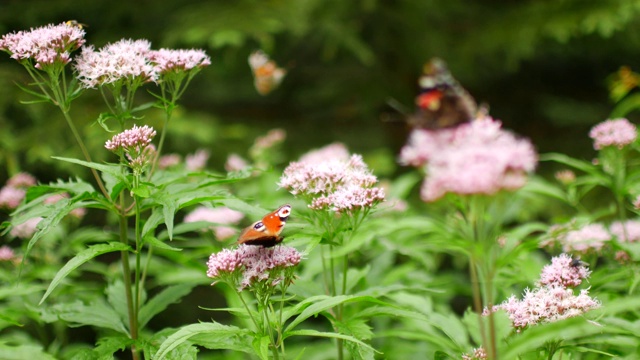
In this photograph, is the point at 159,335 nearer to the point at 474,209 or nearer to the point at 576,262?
the point at 474,209

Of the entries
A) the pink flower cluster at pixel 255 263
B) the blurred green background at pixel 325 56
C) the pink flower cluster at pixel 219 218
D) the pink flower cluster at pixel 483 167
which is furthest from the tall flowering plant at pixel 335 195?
the blurred green background at pixel 325 56

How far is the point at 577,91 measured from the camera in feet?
32.4

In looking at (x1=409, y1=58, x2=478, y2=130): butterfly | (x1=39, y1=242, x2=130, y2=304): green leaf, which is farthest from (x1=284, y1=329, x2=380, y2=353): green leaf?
(x1=409, y1=58, x2=478, y2=130): butterfly

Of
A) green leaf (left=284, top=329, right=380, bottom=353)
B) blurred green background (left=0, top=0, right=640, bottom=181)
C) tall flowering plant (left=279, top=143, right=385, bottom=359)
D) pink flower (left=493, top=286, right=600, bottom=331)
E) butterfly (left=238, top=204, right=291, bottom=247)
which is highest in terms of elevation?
blurred green background (left=0, top=0, right=640, bottom=181)

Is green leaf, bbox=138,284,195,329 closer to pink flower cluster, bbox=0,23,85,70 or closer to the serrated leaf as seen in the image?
the serrated leaf

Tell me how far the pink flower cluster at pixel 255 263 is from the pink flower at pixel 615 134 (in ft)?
4.97

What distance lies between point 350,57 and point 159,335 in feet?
18.1

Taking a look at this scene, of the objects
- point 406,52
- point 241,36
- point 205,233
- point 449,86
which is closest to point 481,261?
point 205,233

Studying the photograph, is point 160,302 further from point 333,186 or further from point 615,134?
point 615,134

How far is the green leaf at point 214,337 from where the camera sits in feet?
5.36

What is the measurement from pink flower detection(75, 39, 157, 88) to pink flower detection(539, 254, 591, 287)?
1.48 metres

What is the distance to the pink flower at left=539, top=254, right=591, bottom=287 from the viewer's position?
6.07 feet

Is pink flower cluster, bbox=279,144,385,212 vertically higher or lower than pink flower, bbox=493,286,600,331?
higher

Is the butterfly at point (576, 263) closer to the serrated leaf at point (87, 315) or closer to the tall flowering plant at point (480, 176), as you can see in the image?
the tall flowering plant at point (480, 176)
